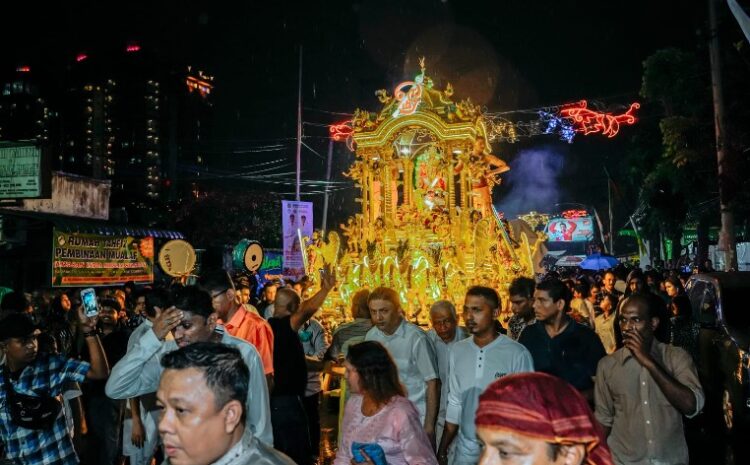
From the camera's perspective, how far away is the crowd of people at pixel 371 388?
2.09 meters

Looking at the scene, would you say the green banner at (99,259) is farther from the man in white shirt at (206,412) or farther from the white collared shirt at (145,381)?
the man in white shirt at (206,412)

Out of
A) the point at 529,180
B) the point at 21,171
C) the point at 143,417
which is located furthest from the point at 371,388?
the point at 529,180

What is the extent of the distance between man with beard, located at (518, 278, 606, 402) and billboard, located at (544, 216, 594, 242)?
48932 mm

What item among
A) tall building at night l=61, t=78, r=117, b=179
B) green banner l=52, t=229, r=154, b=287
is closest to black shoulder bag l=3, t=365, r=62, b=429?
green banner l=52, t=229, r=154, b=287

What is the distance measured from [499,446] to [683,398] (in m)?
2.37

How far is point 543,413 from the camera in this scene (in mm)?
1989

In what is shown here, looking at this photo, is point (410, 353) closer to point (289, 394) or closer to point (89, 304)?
point (289, 394)

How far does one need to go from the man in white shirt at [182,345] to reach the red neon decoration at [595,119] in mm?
18238

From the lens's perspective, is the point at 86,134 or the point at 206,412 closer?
the point at 206,412

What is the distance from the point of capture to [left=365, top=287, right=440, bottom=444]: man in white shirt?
516 cm

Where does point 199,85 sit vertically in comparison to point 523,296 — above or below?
above

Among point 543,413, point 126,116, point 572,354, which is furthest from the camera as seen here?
point 126,116

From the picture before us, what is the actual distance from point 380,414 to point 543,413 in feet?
6.73

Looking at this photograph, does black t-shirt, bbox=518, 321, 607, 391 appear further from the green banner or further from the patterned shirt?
the green banner
